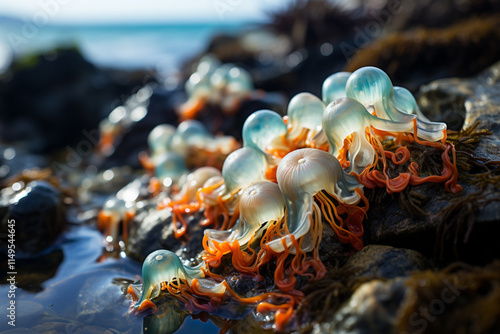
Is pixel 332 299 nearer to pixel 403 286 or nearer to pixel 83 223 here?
pixel 403 286

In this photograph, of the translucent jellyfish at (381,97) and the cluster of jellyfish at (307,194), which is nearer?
the cluster of jellyfish at (307,194)

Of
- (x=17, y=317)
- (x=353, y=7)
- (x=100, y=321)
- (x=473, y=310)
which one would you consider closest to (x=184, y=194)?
(x=100, y=321)

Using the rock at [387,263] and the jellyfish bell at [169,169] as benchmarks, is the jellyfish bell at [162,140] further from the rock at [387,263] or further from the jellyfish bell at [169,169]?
the rock at [387,263]

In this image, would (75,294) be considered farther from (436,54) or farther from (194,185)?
(436,54)

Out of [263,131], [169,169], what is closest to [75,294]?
[169,169]

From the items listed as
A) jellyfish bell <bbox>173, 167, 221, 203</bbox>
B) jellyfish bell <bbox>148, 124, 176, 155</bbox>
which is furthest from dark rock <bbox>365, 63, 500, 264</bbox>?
jellyfish bell <bbox>148, 124, 176, 155</bbox>

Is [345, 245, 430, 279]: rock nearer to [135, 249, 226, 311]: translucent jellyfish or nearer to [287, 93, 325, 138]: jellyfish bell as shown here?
[135, 249, 226, 311]: translucent jellyfish

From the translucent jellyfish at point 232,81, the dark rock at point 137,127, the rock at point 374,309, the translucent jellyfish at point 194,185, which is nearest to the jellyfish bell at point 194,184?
the translucent jellyfish at point 194,185
